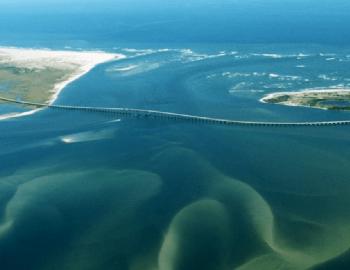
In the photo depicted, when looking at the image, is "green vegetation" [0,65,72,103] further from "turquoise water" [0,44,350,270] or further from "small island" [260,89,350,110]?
"small island" [260,89,350,110]

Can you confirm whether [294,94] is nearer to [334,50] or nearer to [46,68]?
[334,50]

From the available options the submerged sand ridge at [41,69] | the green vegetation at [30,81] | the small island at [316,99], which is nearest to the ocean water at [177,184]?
the small island at [316,99]

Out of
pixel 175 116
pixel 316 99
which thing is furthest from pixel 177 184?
pixel 316 99

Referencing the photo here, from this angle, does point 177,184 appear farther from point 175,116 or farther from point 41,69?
point 41,69

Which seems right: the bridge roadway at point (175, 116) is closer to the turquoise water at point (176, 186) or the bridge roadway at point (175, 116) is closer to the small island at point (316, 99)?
the turquoise water at point (176, 186)

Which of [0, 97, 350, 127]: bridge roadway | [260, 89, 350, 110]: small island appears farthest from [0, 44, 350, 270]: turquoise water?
[260, 89, 350, 110]: small island

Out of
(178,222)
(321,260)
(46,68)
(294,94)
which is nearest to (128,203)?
(178,222)
